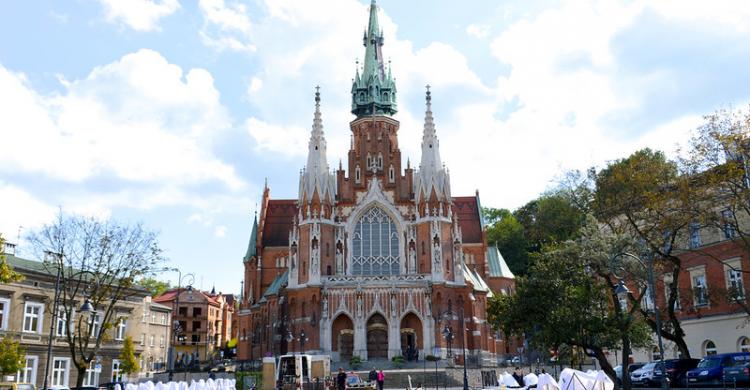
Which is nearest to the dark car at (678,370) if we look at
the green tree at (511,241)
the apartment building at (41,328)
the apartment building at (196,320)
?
the apartment building at (41,328)

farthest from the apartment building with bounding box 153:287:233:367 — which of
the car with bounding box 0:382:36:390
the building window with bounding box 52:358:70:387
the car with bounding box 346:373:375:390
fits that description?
the car with bounding box 0:382:36:390

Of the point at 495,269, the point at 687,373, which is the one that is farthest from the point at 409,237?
the point at 687,373

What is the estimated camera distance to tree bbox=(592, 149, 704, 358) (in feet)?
98.2

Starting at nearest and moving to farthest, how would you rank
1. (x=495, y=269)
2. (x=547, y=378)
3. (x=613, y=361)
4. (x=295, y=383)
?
(x=547, y=378), (x=295, y=383), (x=613, y=361), (x=495, y=269)

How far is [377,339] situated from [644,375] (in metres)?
23.6

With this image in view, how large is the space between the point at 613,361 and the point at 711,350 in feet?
40.8

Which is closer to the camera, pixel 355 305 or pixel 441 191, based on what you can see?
pixel 355 305

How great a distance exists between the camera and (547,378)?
19500mm

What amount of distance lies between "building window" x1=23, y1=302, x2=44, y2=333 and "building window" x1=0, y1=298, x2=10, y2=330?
1172mm

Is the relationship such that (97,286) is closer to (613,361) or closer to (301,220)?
(301,220)

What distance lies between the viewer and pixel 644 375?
33812 mm

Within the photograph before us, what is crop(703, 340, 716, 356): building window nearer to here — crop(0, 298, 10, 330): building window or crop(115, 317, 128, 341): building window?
crop(115, 317, 128, 341): building window

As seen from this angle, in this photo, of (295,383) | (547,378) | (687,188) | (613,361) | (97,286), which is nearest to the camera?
(547,378)

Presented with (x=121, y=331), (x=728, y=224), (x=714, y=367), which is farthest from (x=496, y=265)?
(x=714, y=367)
